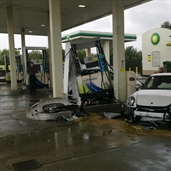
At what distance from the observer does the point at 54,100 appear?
7812mm

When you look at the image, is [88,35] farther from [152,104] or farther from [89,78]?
[152,104]

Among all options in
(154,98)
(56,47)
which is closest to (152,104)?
(154,98)

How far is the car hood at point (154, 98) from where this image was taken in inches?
253

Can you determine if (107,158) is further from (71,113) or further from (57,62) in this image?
(57,62)

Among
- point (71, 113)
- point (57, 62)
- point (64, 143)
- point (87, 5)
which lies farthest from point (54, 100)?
point (87, 5)

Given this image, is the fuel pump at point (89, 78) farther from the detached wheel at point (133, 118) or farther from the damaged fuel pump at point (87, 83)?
the detached wheel at point (133, 118)

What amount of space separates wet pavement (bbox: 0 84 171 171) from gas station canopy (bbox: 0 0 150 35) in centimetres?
806

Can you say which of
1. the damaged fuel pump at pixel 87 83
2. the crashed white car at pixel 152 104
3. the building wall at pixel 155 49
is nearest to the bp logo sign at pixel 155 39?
the building wall at pixel 155 49

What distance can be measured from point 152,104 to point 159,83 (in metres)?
1.52

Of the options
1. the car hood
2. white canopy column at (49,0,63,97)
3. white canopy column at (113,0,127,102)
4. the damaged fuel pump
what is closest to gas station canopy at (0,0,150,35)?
white canopy column at (113,0,127,102)

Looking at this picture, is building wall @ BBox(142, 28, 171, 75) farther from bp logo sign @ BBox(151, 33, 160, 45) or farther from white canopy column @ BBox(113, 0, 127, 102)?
white canopy column @ BBox(113, 0, 127, 102)

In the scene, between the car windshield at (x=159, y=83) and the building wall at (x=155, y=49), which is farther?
the building wall at (x=155, y=49)

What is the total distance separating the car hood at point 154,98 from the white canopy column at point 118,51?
3224 millimetres

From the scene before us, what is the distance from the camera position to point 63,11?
1540cm
